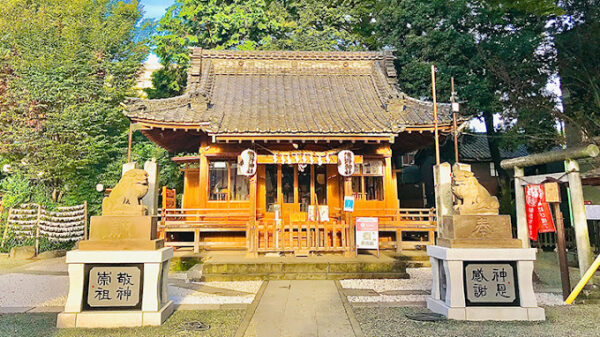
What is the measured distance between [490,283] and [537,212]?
275 cm

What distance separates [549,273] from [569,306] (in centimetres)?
344

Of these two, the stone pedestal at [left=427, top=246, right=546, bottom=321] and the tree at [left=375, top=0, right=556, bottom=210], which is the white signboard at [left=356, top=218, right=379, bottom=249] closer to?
the stone pedestal at [left=427, top=246, right=546, bottom=321]

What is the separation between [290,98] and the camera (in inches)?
488

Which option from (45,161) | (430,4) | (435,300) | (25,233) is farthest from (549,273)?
(45,161)

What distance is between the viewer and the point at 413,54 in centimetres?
1600

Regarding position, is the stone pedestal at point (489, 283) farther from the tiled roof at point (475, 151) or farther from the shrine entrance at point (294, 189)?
the tiled roof at point (475, 151)

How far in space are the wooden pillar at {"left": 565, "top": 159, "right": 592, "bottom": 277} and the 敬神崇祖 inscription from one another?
2.30m

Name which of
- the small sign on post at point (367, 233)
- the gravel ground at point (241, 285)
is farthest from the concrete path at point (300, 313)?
the small sign on post at point (367, 233)

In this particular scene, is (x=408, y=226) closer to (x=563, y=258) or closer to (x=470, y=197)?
(x=563, y=258)

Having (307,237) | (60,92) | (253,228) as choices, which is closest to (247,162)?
(253,228)

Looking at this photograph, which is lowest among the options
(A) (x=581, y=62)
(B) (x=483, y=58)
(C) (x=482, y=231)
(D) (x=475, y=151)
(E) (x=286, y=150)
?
(C) (x=482, y=231)

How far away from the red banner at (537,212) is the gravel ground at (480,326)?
1.69 metres

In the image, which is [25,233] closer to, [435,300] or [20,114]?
[20,114]

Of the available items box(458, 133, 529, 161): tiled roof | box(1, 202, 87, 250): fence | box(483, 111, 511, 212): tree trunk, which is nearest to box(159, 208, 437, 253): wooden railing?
box(1, 202, 87, 250): fence
